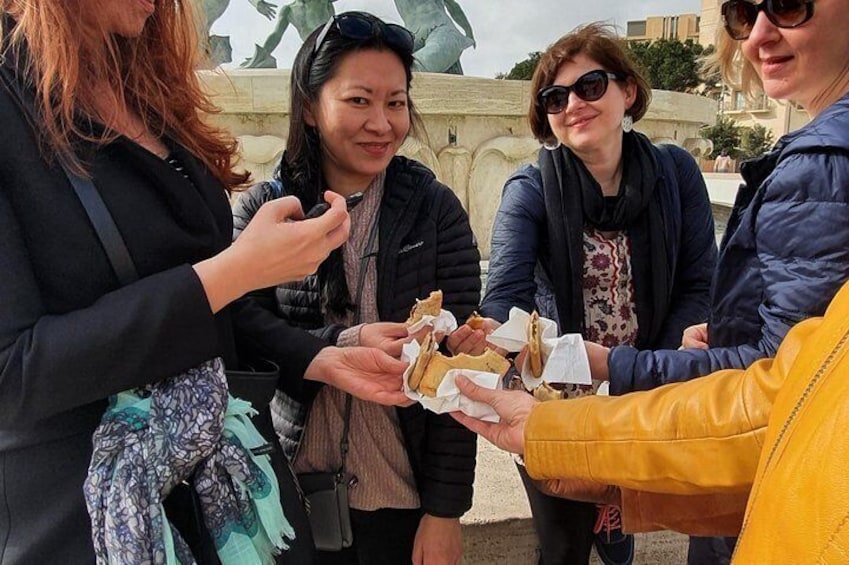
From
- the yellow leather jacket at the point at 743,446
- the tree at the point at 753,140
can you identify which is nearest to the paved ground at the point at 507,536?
the yellow leather jacket at the point at 743,446

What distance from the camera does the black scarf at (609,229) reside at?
79.5 inches

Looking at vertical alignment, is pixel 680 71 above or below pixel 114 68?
below

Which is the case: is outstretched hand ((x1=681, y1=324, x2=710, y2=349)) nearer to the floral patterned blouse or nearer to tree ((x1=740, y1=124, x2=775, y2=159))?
the floral patterned blouse

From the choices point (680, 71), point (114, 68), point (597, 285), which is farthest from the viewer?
point (680, 71)

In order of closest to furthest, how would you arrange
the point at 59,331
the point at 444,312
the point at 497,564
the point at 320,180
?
the point at 59,331 < the point at 444,312 < the point at 320,180 < the point at 497,564

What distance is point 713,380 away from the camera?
106cm

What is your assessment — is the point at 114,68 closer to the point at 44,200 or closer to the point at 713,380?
the point at 44,200

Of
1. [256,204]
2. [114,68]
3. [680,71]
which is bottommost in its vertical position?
[680,71]

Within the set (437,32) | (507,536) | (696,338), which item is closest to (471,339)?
(696,338)

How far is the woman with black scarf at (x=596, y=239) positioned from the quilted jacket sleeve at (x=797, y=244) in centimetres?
72

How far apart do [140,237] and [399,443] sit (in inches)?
36.1

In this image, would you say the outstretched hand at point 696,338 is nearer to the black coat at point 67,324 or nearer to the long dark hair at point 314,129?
the long dark hair at point 314,129

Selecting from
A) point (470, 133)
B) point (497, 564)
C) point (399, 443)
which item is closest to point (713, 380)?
point (399, 443)

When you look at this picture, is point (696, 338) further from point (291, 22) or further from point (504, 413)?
point (291, 22)
